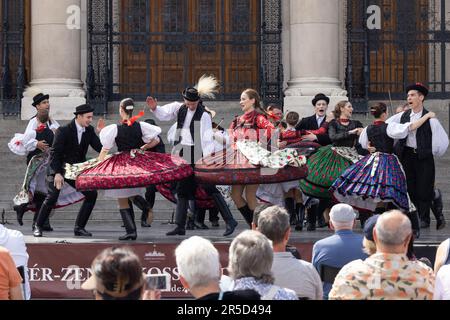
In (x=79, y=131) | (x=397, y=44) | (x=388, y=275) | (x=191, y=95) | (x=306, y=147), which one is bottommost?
(x=388, y=275)

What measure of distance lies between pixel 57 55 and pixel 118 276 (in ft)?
48.5

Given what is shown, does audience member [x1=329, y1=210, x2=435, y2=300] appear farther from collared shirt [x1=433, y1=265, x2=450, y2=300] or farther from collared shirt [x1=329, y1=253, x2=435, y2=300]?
collared shirt [x1=433, y1=265, x2=450, y2=300]

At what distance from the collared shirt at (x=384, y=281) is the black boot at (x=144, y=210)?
790 cm

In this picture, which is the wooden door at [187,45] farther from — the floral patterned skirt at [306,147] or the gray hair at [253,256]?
the gray hair at [253,256]

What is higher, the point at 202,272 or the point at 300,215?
the point at 202,272

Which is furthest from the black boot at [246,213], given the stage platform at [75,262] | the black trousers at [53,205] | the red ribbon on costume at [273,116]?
the black trousers at [53,205]

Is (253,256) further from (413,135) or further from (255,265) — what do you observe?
(413,135)

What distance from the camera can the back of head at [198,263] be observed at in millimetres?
6898

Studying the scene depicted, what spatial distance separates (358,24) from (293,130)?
22.5 ft

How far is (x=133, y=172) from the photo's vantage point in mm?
13906

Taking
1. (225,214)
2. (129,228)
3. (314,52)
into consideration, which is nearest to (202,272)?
(129,228)

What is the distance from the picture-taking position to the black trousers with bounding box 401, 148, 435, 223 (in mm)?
15117

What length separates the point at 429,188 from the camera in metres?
15.2

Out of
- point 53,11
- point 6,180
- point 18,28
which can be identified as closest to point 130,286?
point 6,180
